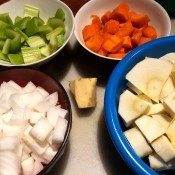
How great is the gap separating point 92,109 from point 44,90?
15 cm

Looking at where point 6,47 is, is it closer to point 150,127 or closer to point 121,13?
point 121,13

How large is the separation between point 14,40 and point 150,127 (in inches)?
19.1

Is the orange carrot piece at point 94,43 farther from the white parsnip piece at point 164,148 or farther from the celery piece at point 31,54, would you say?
the white parsnip piece at point 164,148

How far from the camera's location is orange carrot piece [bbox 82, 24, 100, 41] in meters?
0.97

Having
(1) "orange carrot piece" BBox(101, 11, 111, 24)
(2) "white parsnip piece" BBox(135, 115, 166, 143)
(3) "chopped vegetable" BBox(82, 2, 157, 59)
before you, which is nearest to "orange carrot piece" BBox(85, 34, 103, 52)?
(3) "chopped vegetable" BBox(82, 2, 157, 59)

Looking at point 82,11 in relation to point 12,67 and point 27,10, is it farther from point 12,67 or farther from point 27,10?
point 12,67

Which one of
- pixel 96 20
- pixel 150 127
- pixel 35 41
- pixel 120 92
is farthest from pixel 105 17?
pixel 150 127

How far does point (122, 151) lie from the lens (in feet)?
2.16

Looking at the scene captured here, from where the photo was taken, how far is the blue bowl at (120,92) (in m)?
0.65

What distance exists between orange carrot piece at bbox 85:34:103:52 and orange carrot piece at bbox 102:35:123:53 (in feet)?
0.06

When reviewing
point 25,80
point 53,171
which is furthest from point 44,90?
point 53,171

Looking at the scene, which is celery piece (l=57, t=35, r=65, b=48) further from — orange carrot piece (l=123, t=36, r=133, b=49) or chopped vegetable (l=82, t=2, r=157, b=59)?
orange carrot piece (l=123, t=36, r=133, b=49)

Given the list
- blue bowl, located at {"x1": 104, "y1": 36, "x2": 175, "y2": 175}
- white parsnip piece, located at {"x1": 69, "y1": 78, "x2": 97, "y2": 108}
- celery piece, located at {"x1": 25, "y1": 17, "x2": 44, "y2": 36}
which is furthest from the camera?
celery piece, located at {"x1": 25, "y1": 17, "x2": 44, "y2": 36}

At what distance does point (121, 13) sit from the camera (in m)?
0.98
